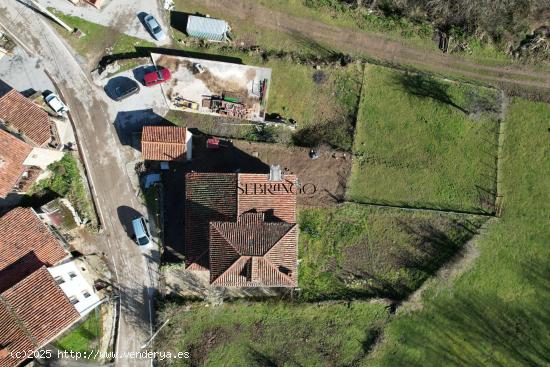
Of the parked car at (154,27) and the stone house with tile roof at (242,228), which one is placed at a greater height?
the parked car at (154,27)

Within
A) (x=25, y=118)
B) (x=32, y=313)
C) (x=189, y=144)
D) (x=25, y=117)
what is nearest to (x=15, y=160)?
(x=25, y=118)

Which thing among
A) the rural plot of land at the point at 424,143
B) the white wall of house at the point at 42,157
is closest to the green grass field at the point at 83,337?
the white wall of house at the point at 42,157

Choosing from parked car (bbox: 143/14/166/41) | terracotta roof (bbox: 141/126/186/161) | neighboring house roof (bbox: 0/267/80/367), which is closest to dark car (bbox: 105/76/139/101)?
terracotta roof (bbox: 141/126/186/161)

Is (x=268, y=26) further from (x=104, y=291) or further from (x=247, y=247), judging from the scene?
(x=104, y=291)

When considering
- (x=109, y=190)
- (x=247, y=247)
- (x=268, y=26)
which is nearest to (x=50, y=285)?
(x=109, y=190)

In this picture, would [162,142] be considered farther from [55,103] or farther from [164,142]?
[55,103]

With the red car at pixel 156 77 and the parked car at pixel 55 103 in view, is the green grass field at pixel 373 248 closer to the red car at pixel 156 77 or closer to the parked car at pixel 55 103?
the red car at pixel 156 77

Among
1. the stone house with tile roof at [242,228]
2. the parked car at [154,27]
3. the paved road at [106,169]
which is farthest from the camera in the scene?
the parked car at [154,27]
